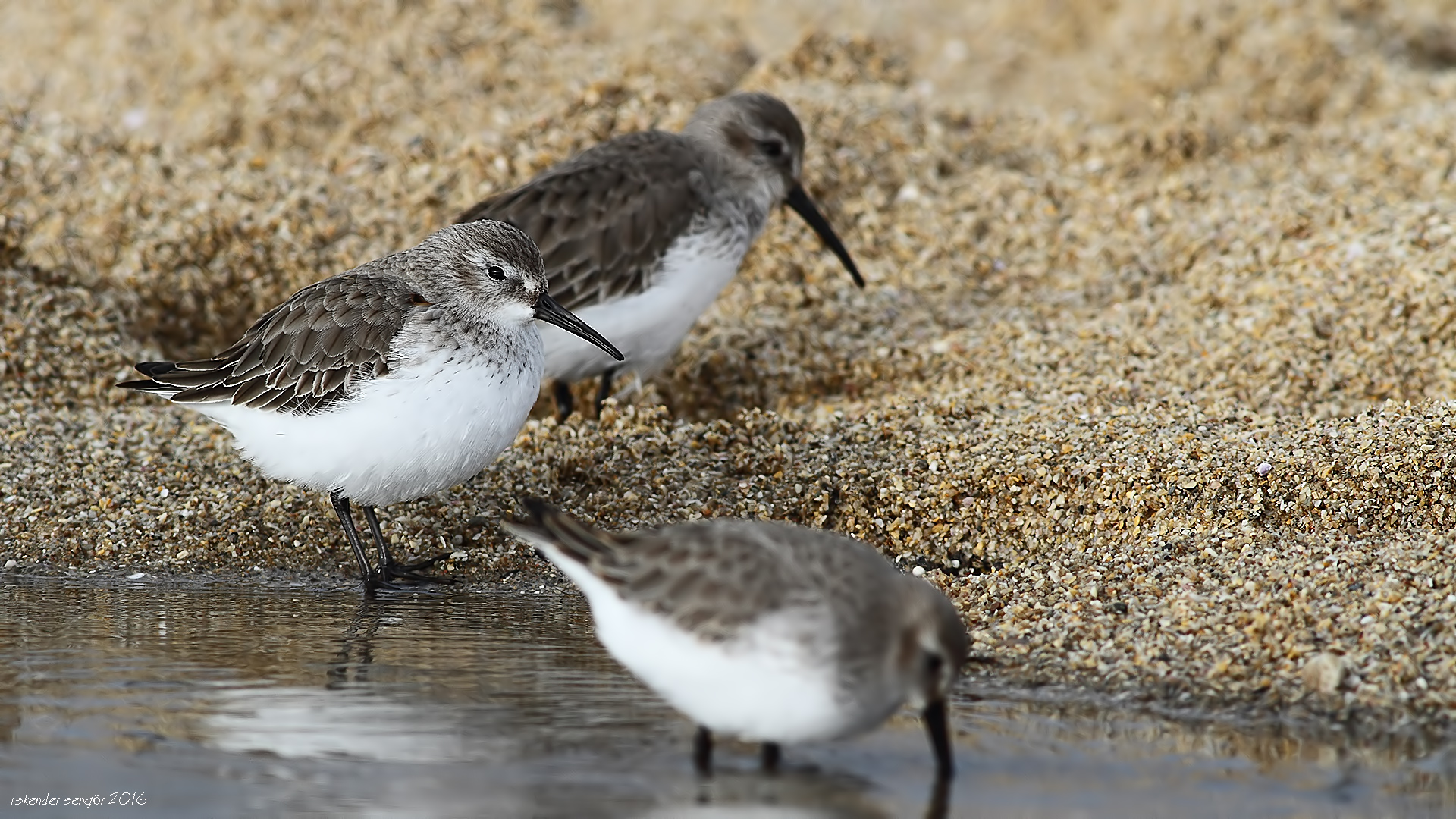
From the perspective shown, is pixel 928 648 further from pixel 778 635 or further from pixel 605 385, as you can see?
pixel 605 385

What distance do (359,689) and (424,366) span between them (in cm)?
126

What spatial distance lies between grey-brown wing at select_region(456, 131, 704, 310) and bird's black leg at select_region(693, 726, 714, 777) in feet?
10.4

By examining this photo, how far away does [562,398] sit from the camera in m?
7.16

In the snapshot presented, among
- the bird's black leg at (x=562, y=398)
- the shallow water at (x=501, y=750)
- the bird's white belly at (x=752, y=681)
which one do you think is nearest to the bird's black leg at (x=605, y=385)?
the bird's black leg at (x=562, y=398)

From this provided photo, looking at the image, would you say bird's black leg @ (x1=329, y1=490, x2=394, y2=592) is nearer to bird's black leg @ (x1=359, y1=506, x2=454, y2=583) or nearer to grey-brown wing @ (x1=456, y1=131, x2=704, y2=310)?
bird's black leg @ (x1=359, y1=506, x2=454, y2=583)

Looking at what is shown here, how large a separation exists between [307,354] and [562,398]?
1.88 metres

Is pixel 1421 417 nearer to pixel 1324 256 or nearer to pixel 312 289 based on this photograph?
pixel 1324 256

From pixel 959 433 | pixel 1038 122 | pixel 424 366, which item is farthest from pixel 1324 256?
pixel 424 366

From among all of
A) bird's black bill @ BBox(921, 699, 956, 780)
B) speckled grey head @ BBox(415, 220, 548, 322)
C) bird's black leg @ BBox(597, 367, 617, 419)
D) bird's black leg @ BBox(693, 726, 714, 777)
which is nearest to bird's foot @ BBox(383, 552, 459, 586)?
speckled grey head @ BBox(415, 220, 548, 322)

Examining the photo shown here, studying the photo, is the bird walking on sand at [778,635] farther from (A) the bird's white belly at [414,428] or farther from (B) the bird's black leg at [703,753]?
(A) the bird's white belly at [414,428]

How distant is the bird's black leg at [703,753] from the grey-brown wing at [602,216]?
318cm

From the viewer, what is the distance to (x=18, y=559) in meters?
5.68

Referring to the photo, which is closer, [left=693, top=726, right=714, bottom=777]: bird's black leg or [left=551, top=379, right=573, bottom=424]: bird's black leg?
[left=693, top=726, right=714, bottom=777]: bird's black leg

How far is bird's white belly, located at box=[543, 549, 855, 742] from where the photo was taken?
354 centimetres
